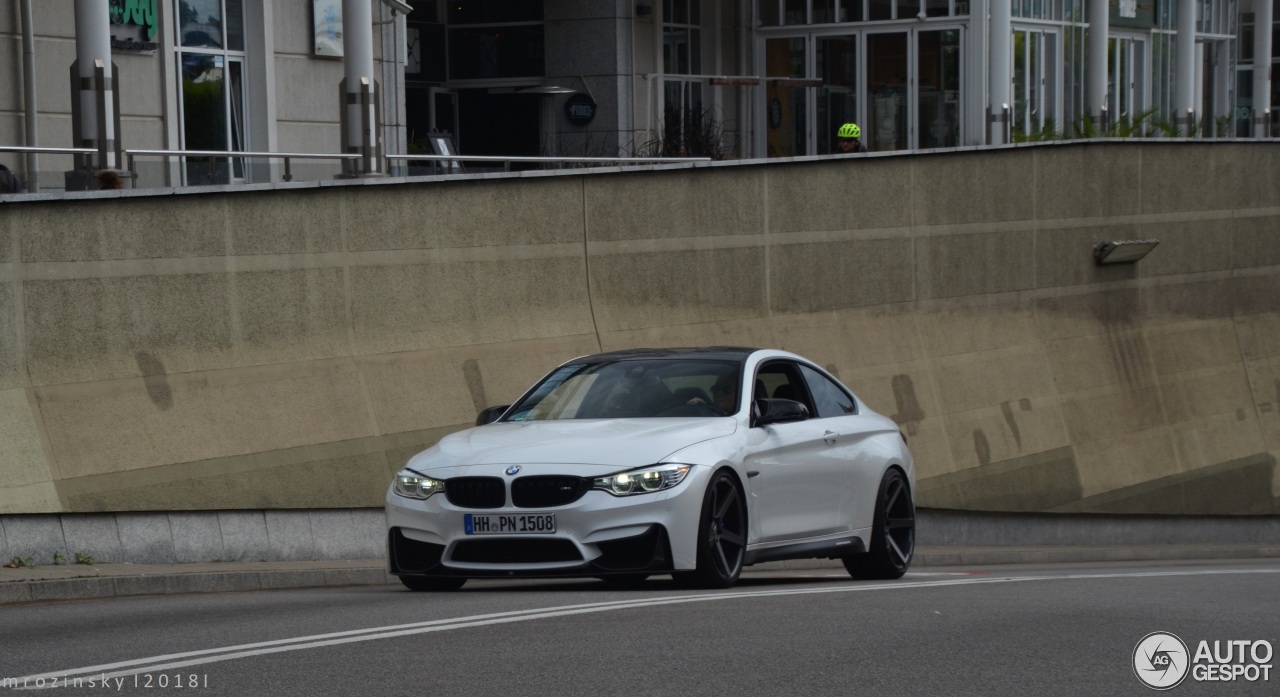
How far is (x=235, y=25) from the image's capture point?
23.2m

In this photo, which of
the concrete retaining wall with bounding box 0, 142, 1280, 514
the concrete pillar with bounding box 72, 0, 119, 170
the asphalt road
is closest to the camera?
the asphalt road

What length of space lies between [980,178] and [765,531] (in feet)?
51.1

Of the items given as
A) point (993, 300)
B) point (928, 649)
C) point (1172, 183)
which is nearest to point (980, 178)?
point (993, 300)

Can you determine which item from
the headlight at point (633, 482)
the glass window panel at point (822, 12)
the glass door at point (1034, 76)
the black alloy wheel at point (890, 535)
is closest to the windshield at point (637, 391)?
the headlight at point (633, 482)

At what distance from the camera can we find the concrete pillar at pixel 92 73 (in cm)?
1598

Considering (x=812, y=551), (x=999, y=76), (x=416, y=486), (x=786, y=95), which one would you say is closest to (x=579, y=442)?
(x=416, y=486)

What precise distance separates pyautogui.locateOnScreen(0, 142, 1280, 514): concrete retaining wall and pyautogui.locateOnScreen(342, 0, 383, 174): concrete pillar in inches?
40.3

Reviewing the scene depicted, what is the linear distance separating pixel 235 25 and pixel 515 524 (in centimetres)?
1443

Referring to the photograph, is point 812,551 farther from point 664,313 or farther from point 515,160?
point 664,313

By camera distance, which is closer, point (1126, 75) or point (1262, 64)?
point (1262, 64)

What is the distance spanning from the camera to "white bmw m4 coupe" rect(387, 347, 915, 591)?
10.3 m

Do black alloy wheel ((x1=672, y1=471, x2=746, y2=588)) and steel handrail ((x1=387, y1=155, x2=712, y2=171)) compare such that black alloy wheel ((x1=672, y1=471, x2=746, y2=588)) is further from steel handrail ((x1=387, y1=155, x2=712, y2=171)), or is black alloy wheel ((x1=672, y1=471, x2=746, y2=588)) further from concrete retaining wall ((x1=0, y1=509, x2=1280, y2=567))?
steel handrail ((x1=387, y1=155, x2=712, y2=171))

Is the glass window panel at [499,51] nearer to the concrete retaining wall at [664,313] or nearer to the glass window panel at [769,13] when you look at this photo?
the glass window panel at [769,13]

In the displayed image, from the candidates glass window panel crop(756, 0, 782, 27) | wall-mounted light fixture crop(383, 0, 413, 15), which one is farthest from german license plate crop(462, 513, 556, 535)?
glass window panel crop(756, 0, 782, 27)
